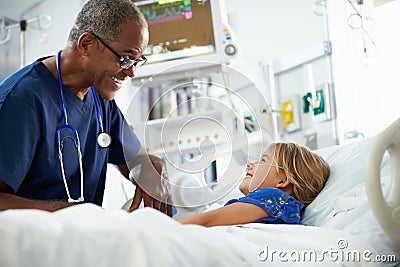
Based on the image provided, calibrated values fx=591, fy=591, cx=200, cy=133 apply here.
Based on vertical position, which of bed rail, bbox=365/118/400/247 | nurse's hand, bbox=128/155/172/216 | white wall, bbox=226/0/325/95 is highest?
white wall, bbox=226/0/325/95

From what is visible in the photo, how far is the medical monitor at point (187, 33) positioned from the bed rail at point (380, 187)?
200 centimetres

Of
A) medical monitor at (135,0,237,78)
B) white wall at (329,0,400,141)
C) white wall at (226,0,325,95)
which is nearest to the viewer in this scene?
white wall at (329,0,400,141)

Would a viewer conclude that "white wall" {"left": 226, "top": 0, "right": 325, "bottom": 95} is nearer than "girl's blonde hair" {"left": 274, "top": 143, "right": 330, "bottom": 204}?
No

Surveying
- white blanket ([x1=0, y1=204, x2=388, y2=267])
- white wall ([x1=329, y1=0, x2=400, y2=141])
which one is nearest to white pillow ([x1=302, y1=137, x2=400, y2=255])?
white blanket ([x1=0, y1=204, x2=388, y2=267])

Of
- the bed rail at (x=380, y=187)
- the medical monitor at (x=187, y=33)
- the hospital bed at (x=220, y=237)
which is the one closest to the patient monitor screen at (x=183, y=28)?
the medical monitor at (x=187, y=33)

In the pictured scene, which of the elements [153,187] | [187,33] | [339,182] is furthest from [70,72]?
[187,33]

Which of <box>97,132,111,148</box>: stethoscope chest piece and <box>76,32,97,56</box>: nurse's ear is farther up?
<box>76,32,97,56</box>: nurse's ear

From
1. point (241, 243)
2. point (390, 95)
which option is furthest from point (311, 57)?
point (241, 243)

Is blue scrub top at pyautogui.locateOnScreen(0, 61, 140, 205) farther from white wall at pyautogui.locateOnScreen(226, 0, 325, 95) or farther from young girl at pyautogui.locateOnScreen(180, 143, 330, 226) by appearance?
white wall at pyautogui.locateOnScreen(226, 0, 325, 95)

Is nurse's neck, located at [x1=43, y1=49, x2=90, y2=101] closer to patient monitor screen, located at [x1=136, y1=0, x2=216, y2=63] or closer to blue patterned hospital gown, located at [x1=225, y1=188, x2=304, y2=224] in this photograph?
blue patterned hospital gown, located at [x1=225, y1=188, x2=304, y2=224]

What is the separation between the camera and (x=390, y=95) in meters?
2.96

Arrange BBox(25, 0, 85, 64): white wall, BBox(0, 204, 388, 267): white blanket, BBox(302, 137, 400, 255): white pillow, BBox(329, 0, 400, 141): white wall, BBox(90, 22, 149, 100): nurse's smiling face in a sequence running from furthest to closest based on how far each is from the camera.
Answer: BBox(25, 0, 85, 64): white wall < BBox(329, 0, 400, 141): white wall < BBox(90, 22, 149, 100): nurse's smiling face < BBox(302, 137, 400, 255): white pillow < BBox(0, 204, 388, 267): white blanket

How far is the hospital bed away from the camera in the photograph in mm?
833

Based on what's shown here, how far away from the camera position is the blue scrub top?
1810 millimetres
